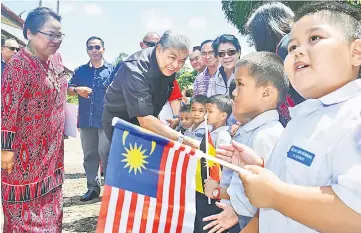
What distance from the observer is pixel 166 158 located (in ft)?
4.40

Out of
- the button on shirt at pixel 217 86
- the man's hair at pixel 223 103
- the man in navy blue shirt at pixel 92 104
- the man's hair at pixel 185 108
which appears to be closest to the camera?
the man's hair at pixel 223 103

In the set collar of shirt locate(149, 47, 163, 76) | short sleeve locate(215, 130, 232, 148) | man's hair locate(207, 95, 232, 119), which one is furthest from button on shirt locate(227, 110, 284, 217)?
man's hair locate(207, 95, 232, 119)

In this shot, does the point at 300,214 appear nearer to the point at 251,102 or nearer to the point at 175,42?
the point at 251,102

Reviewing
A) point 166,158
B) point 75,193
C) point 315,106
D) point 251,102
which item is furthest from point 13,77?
point 75,193

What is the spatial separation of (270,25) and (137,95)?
0.95 meters

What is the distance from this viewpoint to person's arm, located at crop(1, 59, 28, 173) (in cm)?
273

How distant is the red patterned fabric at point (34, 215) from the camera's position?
2883mm

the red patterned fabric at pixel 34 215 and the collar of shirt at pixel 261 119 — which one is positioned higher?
the collar of shirt at pixel 261 119

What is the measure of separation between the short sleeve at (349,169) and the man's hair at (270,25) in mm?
1490

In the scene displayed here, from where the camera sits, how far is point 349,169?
915 mm

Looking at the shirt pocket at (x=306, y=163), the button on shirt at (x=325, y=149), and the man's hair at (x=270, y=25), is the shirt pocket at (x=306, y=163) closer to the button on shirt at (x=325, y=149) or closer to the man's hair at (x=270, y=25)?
the button on shirt at (x=325, y=149)

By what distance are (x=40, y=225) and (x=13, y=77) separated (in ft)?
3.36

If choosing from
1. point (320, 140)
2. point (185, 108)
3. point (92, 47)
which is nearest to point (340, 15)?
point (320, 140)

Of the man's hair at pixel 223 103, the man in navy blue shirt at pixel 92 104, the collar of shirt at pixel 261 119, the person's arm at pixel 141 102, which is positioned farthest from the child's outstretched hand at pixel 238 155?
the man in navy blue shirt at pixel 92 104
